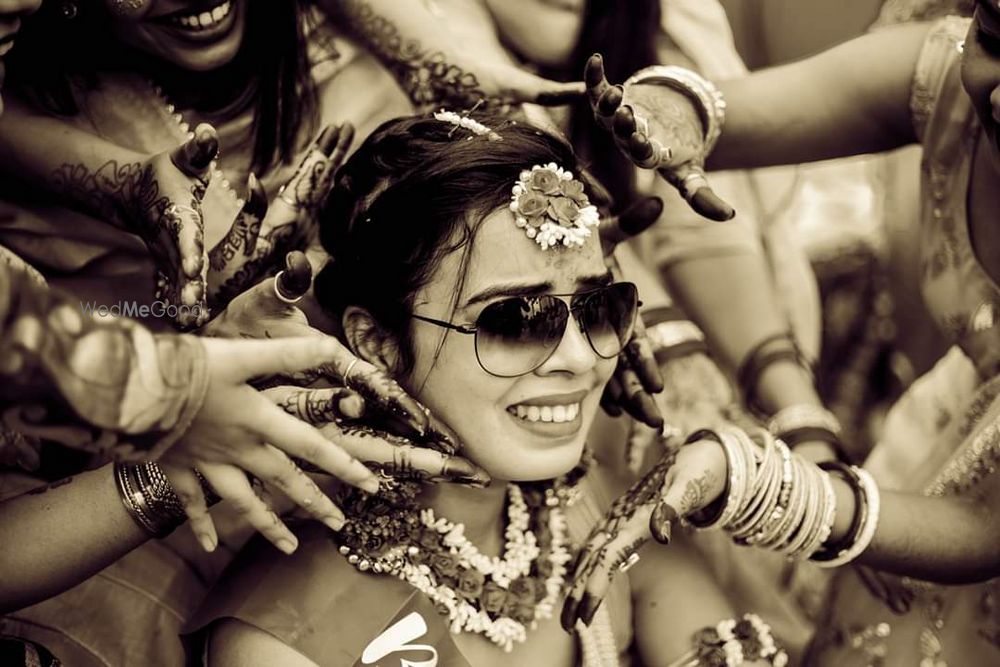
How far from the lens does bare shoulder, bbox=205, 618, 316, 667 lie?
1645 millimetres

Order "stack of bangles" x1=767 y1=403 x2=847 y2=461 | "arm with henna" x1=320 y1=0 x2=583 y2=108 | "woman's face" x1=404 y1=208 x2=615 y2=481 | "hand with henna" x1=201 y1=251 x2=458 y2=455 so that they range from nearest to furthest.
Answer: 1. "hand with henna" x1=201 y1=251 x2=458 y2=455
2. "woman's face" x1=404 y1=208 x2=615 y2=481
3. "arm with henna" x1=320 y1=0 x2=583 y2=108
4. "stack of bangles" x1=767 y1=403 x2=847 y2=461

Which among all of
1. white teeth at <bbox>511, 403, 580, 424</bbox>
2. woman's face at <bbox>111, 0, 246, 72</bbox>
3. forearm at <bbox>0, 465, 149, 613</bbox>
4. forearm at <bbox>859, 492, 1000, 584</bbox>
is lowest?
forearm at <bbox>859, 492, 1000, 584</bbox>

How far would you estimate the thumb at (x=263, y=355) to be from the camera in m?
1.33

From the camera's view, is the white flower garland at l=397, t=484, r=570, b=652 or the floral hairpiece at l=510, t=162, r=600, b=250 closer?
the floral hairpiece at l=510, t=162, r=600, b=250

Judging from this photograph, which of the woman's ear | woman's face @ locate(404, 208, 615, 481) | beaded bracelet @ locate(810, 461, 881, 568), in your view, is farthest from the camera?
beaded bracelet @ locate(810, 461, 881, 568)

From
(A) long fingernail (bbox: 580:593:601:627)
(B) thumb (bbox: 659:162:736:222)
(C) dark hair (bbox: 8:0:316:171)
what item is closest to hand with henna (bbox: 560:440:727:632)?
(A) long fingernail (bbox: 580:593:601:627)

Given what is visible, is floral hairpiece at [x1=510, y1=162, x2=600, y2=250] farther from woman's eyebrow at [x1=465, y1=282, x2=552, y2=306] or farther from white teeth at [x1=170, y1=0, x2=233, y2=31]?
white teeth at [x1=170, y1=0, x2=233, y2=31]

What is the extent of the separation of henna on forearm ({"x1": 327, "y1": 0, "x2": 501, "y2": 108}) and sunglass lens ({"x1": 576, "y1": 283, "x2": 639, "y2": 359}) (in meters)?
Answer: 0.58

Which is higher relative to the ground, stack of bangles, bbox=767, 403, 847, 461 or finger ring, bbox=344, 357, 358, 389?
finger ring, bbox=344, 357, 358, 389

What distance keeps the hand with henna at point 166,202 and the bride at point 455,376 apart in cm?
24

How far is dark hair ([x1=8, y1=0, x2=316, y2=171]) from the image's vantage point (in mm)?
2012

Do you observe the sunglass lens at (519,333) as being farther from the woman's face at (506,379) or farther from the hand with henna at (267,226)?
the hand with henna at (267,226)

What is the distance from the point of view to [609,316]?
1.76m

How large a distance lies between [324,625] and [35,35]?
1219 mm
